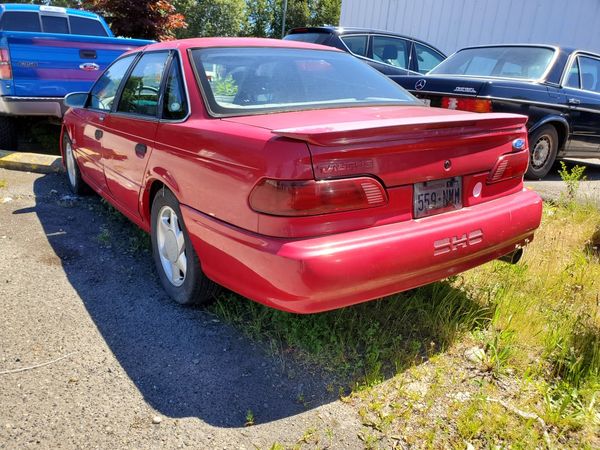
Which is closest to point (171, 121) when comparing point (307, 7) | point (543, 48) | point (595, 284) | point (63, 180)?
point (595, 284)

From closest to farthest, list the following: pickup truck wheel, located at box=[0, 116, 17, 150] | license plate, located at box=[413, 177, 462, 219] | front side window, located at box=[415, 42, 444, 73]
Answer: license plate, located at box=[413, 177, 462, 219] < pickup truck wheel, located at box=[0, 116, 17, 150] < front side window, located at box=[415, 42, 444, 73]

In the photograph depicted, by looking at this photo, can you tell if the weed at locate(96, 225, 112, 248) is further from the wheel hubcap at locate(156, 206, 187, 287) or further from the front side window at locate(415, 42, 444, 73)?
the front side window at locate(415, 42, 444, 73)

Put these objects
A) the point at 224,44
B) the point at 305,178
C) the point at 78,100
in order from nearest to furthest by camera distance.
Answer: the point at 305,178, the point at 224,44, the point at 78,100

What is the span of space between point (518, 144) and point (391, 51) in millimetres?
5998

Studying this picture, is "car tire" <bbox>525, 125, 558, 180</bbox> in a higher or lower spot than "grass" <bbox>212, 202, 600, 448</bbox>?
higher

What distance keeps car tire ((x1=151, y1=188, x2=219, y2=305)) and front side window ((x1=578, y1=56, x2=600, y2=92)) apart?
5.79 m

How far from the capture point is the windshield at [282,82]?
2790 millimetres

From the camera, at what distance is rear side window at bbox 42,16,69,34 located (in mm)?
8530

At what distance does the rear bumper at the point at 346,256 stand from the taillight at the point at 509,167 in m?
0.16

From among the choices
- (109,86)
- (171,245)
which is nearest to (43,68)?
(109,86)

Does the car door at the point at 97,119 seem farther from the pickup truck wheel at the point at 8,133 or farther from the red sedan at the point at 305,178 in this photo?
the pickup truck wheel at the point at 8,133

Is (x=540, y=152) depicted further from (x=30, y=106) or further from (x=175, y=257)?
(x=30, y=106)

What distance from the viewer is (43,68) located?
6293 millimetres

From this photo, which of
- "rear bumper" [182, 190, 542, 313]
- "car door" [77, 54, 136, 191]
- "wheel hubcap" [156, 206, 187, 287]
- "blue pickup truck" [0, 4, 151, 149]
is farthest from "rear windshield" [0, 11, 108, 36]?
"rear bumper" [182, 190, 542, 313]
